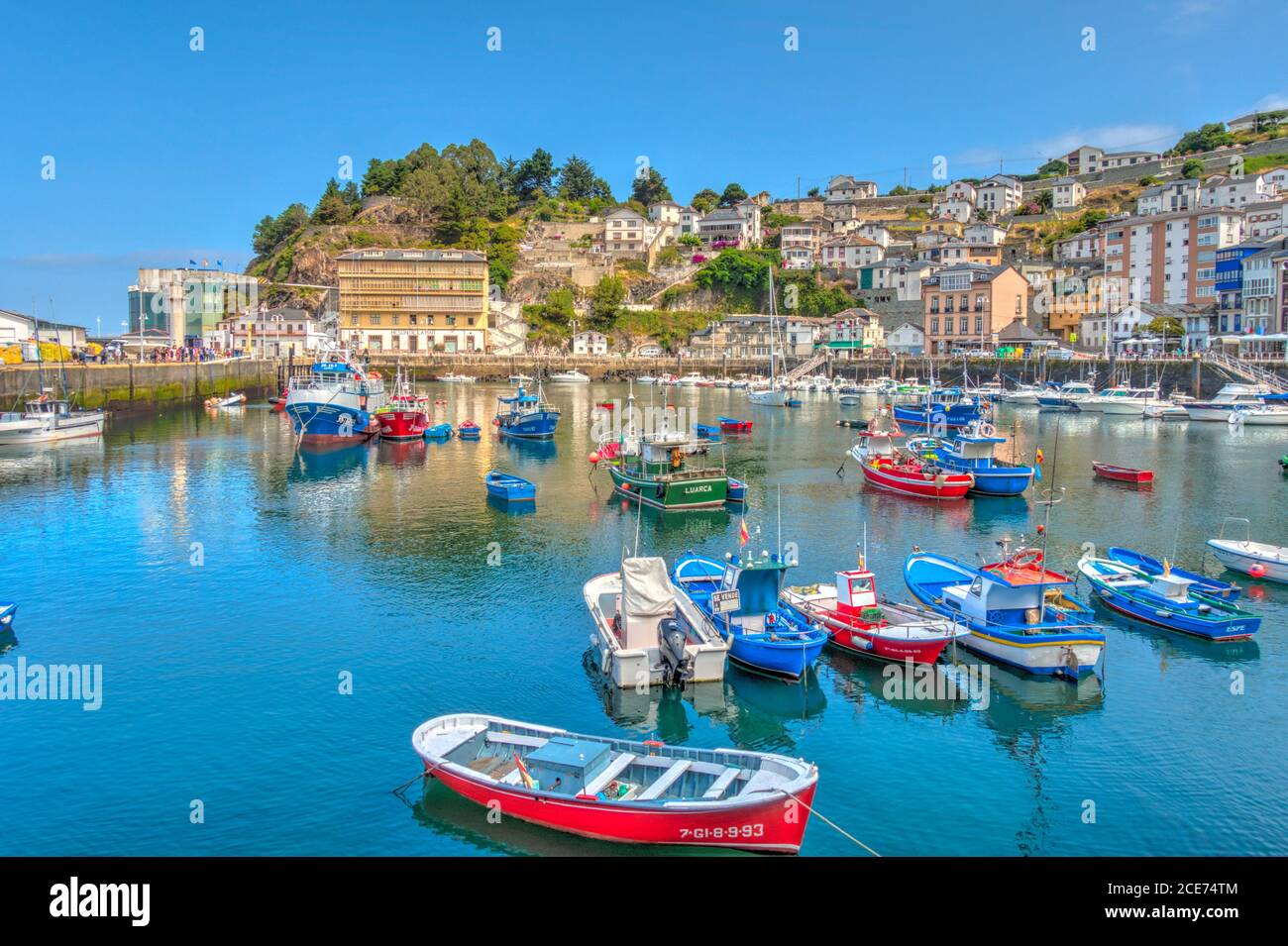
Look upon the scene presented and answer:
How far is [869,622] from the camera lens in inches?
906

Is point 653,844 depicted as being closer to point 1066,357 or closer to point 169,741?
point 169,741

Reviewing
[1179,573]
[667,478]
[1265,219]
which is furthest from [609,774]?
[1265,219]

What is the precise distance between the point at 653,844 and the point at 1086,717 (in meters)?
10.3

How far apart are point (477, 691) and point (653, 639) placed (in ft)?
12.9

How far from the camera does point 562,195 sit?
16088 cm

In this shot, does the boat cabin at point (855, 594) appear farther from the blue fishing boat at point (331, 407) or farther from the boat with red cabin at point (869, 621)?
the blue fishing boat at point (331, 407)

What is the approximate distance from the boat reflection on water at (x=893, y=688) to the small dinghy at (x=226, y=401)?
239 feet

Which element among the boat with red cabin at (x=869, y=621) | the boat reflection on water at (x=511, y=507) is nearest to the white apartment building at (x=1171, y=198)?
the boat reflection on water at (x=511, y=507)

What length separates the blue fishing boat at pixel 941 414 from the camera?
224 feet

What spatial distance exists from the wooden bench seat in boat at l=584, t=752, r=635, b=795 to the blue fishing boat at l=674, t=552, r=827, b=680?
603 centimetres

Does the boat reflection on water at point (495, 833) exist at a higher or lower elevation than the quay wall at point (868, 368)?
lower

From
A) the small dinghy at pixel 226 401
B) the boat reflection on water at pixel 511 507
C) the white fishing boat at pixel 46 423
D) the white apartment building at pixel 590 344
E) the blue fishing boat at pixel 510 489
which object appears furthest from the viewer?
the white apartment building at pixel 590 344
